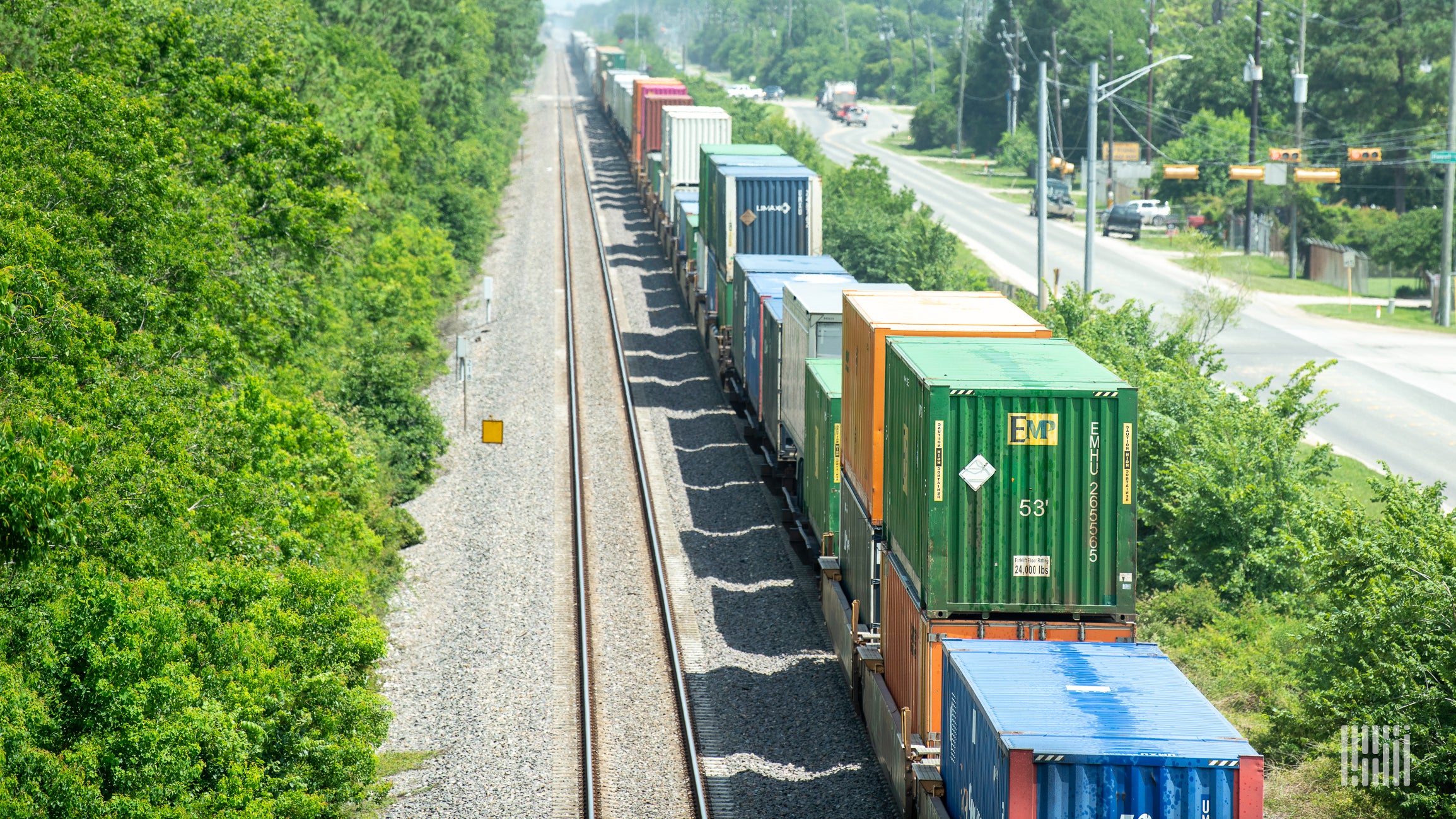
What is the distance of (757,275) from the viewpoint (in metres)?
33.9

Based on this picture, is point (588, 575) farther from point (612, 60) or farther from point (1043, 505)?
point (612, 60)

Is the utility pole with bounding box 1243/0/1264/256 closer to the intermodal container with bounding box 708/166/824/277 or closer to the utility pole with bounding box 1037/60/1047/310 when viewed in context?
the utility pole with bounding box 1037/60/1047/310

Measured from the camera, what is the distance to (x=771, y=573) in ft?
88.1

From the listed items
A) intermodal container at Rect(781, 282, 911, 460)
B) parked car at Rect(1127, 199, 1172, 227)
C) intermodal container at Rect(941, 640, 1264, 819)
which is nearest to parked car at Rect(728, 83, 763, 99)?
parked car at Rect(1127, 199, 1172, 227)

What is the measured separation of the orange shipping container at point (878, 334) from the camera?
19766 mm

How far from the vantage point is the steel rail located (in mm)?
18781

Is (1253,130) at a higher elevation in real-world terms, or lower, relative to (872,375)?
higher

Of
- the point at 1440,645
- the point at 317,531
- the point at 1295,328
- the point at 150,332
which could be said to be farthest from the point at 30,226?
the point at 1295,328

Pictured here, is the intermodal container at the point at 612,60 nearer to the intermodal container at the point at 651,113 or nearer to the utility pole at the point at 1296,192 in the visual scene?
the intermodal container at the point at 651,113

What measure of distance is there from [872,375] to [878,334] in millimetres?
556

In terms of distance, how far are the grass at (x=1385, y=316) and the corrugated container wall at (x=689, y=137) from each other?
23749 mm

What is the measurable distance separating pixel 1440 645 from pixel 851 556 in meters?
7.86

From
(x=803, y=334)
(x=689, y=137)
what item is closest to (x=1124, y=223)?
(x=689, y=137)

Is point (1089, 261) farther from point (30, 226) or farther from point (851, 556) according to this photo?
point (30, 226)
